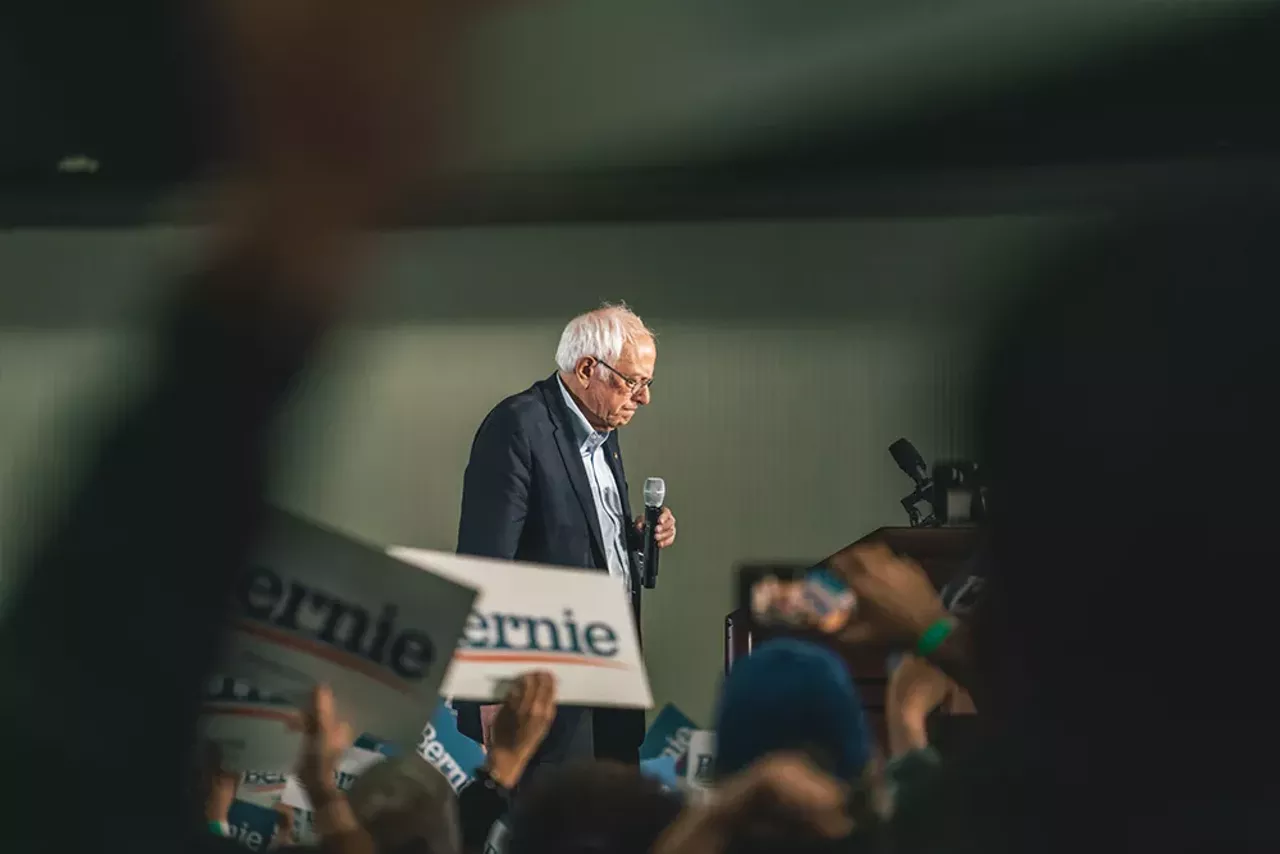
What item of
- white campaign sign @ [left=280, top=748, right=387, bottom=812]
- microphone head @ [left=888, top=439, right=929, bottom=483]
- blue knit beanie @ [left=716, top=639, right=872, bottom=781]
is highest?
microphone head @ [left=888, top=439, right=929, bottom=483]

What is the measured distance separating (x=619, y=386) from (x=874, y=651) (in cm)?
36

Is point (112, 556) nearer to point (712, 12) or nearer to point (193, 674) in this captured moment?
point (193, 674)

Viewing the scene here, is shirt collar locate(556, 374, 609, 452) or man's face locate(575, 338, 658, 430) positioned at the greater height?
man's face locate(575, 338, 658, 430)

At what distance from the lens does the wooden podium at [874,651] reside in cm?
97

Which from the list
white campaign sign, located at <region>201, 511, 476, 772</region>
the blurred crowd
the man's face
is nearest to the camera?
the blurred crowd

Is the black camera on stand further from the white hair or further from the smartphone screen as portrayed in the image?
the white hair

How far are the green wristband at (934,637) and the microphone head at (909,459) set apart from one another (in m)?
0.13

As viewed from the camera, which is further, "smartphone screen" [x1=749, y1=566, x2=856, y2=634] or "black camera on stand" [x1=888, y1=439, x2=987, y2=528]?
"smartphone screen" [x1=749, y1=566, x2=856, y2=634]

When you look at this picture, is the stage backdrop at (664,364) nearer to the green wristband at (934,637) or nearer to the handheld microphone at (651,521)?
the handheld microphone at (651,521)

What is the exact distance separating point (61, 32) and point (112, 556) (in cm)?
53

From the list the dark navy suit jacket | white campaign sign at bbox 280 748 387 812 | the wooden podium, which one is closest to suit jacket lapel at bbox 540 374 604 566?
the dark navy suit jacket

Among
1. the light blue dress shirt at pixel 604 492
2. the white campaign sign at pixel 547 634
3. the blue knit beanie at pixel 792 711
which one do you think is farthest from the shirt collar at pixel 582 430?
the blue knit beanie at pixel 792 711

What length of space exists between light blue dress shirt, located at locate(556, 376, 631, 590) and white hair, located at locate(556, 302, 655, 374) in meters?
0.03

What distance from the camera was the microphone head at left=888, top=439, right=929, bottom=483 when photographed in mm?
992
